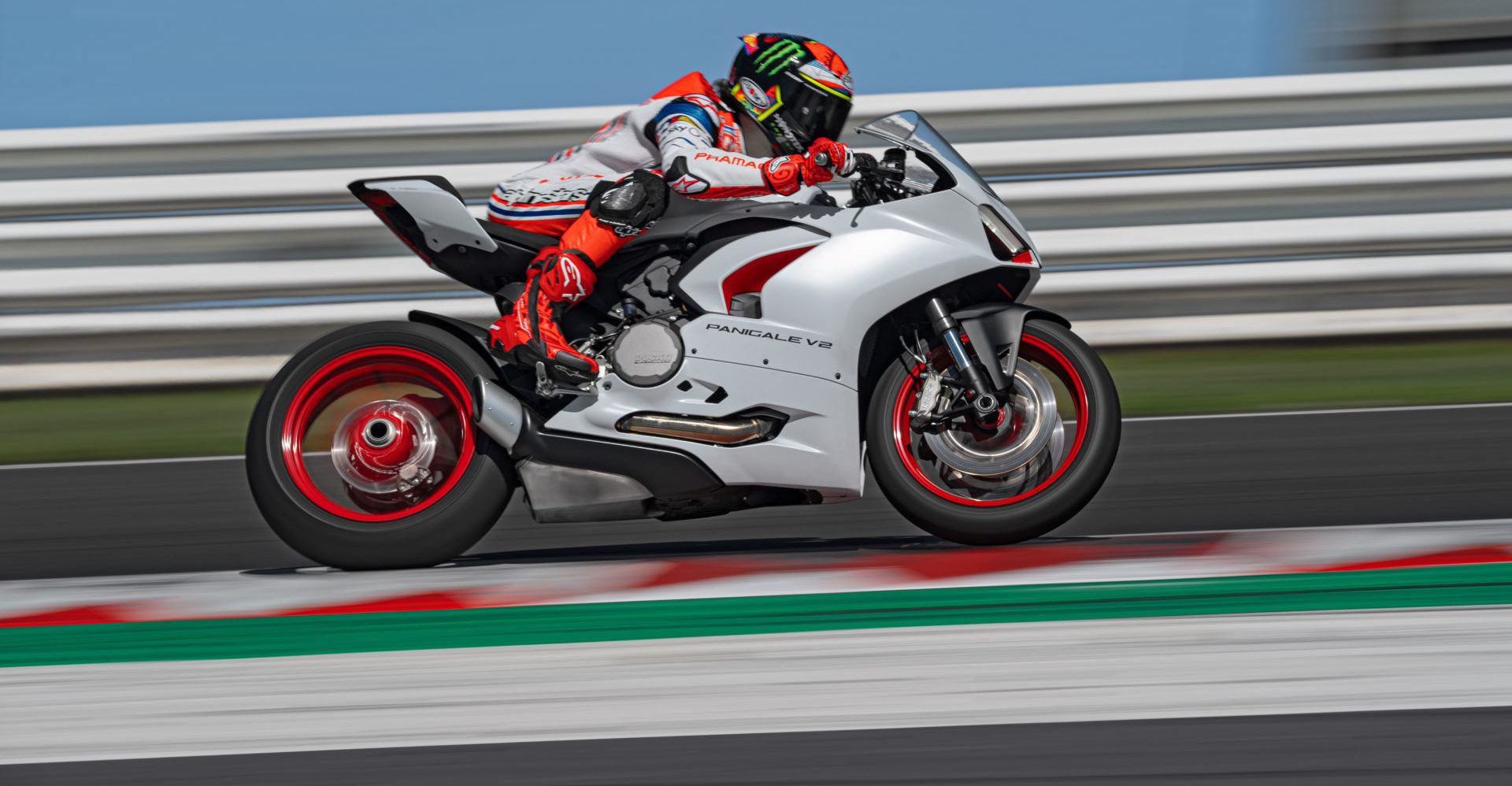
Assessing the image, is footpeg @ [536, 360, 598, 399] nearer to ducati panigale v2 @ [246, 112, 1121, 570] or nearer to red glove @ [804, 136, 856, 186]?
ducati panigale v2 @ [246, 112, 1121, 570]

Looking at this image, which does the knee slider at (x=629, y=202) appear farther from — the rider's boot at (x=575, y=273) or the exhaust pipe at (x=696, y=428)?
the exhaust pipe at (x=696, y=428)

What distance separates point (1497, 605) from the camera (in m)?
3.27

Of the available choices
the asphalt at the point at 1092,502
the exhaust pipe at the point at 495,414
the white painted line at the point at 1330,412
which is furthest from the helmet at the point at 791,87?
the white painted line at the point at 1330,412

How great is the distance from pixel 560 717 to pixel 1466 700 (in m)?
1.50

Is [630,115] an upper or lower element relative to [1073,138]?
lower

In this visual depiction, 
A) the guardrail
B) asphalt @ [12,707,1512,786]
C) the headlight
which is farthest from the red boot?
the guardrail

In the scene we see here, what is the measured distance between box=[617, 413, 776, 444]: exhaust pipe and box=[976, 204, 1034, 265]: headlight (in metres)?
0.76

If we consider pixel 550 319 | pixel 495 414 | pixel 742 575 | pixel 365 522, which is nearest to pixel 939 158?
pixel 550 319

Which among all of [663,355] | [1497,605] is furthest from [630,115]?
[1497,605]

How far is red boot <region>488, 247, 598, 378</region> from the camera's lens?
405 centimetres

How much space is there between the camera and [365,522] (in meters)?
4.01

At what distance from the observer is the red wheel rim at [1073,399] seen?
13.1ft

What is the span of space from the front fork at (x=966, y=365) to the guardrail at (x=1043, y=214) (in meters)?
3.13

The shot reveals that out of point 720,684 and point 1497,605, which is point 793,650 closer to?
point 720,684
